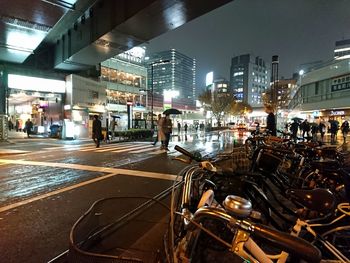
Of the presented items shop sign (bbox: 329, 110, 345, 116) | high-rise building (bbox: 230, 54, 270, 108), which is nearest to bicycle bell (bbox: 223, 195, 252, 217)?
shop sign (bbox: 329, 110, 345, 116)

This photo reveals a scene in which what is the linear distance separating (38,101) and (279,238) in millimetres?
38393

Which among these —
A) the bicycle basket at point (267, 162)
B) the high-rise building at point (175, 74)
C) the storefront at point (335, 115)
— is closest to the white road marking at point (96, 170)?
the bicycle basket at point (267, 162)

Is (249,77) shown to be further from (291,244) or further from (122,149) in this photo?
(291,244)

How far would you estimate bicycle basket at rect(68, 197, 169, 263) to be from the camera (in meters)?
3.39

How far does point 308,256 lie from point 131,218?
13.6 ft

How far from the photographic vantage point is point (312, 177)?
5312 mm

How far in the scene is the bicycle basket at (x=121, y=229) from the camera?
3394mm

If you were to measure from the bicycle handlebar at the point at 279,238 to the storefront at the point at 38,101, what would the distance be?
26978 mm

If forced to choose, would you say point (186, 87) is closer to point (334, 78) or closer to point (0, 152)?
point (334, 78)

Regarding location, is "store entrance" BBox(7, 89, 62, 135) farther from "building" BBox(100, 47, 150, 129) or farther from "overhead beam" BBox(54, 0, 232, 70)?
"building" BBox(100, 47, 150, 129)

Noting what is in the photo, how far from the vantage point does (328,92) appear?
43.4 m

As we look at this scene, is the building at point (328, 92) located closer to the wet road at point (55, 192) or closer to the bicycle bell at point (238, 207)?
the wet road at point (55, 192)

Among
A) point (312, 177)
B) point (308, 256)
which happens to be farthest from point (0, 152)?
point (308, 256)

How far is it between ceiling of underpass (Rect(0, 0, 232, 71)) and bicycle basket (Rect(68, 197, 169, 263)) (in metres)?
8.46
